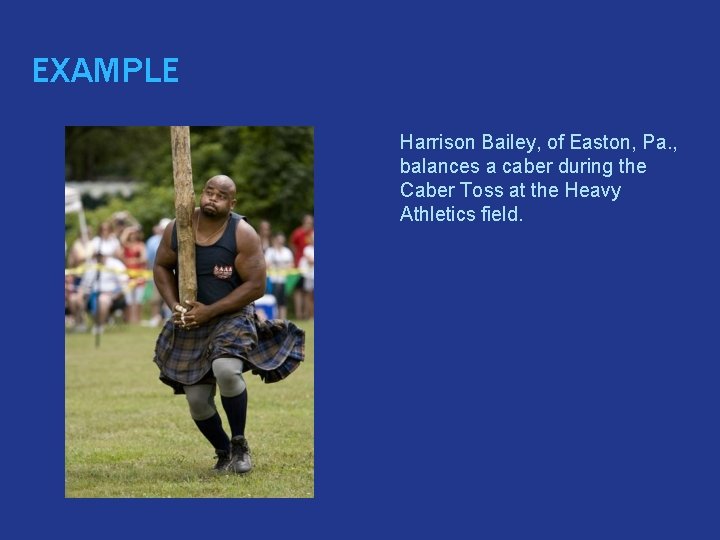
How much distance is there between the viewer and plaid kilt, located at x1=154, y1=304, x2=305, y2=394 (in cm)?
688

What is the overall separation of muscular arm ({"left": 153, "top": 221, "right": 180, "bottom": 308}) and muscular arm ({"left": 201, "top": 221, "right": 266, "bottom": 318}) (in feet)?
0.92

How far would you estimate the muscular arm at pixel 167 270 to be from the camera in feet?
22.7

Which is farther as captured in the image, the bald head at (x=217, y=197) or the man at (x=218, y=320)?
the man at (x=218, y=320)

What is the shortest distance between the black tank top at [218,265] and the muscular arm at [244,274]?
0.04 metres

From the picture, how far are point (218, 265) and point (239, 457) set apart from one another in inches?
43.0

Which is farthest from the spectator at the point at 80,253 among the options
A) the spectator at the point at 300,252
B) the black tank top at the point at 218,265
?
the black tank top at the point at 218,265

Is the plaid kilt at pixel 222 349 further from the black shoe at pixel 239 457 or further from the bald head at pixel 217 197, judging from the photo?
the bald head at pixel 217 197

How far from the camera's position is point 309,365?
506 inches

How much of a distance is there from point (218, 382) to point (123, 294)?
10.6 m

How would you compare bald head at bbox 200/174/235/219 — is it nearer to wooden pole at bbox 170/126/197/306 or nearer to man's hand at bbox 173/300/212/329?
wooden pole at bbox 170/126/197/306

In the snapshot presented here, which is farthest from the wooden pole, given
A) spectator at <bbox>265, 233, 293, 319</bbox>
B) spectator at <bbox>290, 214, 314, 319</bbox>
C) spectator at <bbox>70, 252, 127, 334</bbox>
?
spectator at <bbox>290, 214, 314, 319</bbox>

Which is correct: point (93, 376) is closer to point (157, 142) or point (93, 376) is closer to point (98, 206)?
point (98, 206)

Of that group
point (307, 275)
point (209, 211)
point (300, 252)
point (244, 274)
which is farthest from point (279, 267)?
point (209, 211)

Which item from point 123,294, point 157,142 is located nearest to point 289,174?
point 123,294
